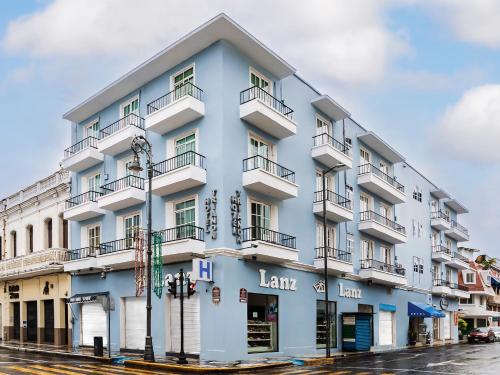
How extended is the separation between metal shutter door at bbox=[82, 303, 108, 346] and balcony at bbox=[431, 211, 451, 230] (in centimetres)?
3110

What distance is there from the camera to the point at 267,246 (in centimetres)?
2570

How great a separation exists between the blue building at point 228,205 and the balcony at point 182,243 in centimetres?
7

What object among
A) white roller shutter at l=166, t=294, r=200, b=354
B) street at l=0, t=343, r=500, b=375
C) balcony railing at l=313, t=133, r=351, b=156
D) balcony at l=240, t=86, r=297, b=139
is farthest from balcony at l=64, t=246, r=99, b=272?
balcony railing at l=313, t=133, r=351, b=156

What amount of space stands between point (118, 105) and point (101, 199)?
222 inches

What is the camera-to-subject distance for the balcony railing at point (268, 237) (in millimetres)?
25859

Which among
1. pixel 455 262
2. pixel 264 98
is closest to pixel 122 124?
pixel 264 98

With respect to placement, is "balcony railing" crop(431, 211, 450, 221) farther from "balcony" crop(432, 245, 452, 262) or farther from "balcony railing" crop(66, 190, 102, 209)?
"balcony railing" crop(66, 190, 102, 209)

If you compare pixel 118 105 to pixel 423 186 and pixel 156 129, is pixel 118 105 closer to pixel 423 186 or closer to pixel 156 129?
pixel 156 129

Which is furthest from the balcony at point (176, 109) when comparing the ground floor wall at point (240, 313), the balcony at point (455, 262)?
the balcony at point (455, 262)

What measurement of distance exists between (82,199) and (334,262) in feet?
49.1

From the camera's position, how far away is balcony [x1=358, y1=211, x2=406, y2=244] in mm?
36562

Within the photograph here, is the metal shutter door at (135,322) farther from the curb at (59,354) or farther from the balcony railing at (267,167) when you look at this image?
the balcony railing at (267,167)

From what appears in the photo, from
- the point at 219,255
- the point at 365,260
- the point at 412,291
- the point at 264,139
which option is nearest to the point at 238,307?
the point at 219,255

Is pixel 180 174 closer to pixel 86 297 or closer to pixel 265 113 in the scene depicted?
pixel 265 113
